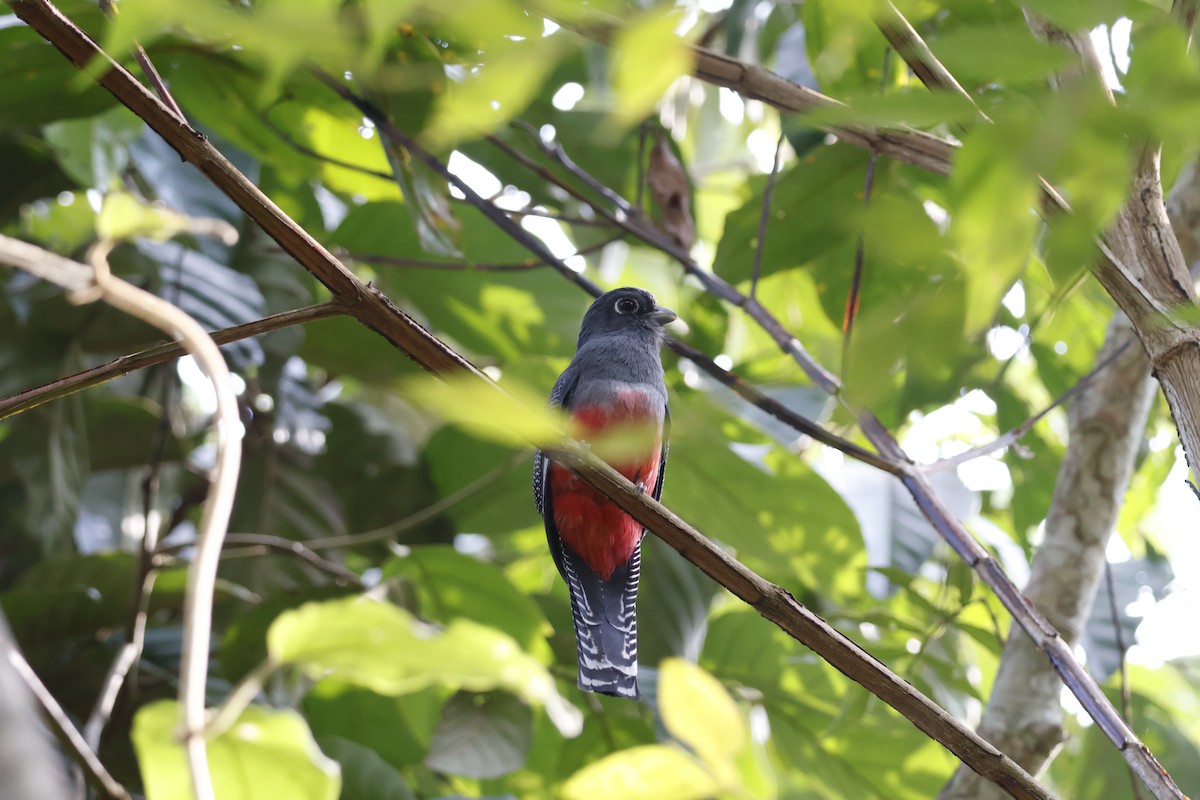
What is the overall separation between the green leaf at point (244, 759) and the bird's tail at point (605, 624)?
1388mm

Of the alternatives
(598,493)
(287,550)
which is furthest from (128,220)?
(287,550)

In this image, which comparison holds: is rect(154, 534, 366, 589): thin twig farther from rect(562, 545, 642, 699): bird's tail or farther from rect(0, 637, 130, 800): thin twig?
rect(0, 637, 130, 800): thin twig

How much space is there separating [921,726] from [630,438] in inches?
30.5

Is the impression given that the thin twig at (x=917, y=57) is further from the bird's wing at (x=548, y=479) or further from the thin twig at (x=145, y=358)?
the bird's wing at (x=548, y=479)

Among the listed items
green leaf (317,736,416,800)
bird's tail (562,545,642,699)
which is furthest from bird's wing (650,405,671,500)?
green leaf (317,736,416,800)

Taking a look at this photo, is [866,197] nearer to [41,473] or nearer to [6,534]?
[41,473]

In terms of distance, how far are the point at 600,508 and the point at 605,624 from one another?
0.38 metres

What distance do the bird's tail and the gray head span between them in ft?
2.08

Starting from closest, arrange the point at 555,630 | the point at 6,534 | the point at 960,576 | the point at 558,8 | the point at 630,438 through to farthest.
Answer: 1. the point at 558,8
2. the point at 630,438
3. the point at 960,576
4. the point at 555,630
5. the point at 6,534

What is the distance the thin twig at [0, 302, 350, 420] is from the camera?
1.37 m

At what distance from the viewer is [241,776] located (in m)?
0.90

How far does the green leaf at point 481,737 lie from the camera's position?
2.53m

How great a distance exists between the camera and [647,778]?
0.90m

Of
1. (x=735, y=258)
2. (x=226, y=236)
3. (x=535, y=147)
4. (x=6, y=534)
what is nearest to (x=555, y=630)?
(x=735, y=258)
